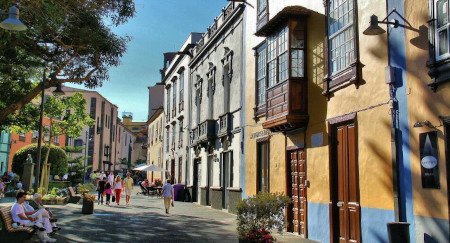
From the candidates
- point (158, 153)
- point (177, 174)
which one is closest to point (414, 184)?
point (177, 174)

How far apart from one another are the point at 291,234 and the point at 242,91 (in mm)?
7528

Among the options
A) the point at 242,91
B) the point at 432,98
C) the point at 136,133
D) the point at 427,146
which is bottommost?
the point at 427,146

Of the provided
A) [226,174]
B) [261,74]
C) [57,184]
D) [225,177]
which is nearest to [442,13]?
[261,74]

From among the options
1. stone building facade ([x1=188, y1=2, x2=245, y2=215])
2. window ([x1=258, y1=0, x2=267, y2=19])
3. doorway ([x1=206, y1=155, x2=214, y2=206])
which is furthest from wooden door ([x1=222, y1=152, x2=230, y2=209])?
window ([x1=258, y1=0, x2=267, y2=19])

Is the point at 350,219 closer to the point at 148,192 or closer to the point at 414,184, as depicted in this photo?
the point at 414,184

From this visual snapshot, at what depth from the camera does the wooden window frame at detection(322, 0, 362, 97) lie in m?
10.8

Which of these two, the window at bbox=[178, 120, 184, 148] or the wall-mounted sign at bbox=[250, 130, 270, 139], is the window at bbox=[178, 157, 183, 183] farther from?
the wall-mounted sign at bbox=[250, 130, 270, 139]

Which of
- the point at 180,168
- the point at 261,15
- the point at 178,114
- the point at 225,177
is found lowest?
the point at 225,177

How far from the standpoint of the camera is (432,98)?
27.1 feet

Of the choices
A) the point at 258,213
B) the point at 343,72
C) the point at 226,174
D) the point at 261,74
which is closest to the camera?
the point at 258,213

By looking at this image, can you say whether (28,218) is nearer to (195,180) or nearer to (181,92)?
(195,180)

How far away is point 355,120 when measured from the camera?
35.9ft

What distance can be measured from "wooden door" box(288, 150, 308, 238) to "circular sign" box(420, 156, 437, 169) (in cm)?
554

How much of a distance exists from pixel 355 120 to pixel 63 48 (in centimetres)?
1041
